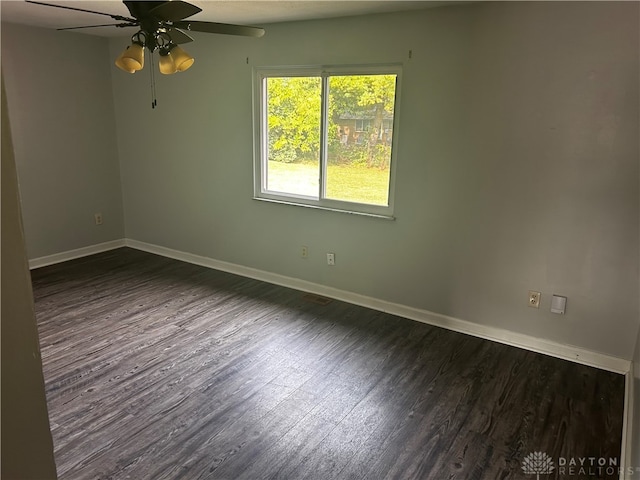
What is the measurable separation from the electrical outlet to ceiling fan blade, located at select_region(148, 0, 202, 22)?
277cm

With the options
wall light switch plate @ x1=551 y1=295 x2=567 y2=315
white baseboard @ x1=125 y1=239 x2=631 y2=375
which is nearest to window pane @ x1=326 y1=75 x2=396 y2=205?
white baseboard @ x1=125 y1=239 x2=631 y2=375

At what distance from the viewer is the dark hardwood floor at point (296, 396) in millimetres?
2133

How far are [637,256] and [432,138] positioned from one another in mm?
1544

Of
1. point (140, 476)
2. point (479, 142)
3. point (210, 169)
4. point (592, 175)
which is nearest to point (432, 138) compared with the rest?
point (479, 142)

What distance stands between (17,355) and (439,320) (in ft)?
11.0

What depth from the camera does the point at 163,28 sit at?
7.52 ft

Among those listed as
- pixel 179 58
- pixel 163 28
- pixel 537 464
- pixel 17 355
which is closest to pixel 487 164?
pixel 537 464

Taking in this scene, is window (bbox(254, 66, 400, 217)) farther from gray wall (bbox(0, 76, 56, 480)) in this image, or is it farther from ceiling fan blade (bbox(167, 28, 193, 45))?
gray wall (bbox(0, 76, 56, 480))


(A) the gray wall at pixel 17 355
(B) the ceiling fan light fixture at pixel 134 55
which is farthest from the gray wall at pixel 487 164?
(A) the gray wall at pixel 17 355

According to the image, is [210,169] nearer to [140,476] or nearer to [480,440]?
[140,476]

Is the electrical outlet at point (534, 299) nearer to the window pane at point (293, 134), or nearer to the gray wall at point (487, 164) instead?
the gray wall at point (487, 164)

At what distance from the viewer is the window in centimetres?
359

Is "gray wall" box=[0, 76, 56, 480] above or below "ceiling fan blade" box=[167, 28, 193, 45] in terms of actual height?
below

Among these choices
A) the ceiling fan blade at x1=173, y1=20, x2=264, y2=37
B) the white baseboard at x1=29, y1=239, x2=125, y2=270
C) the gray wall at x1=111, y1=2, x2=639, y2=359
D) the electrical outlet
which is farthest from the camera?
the white baseboard at x1=29, y1=239, x2=125, y2=270
